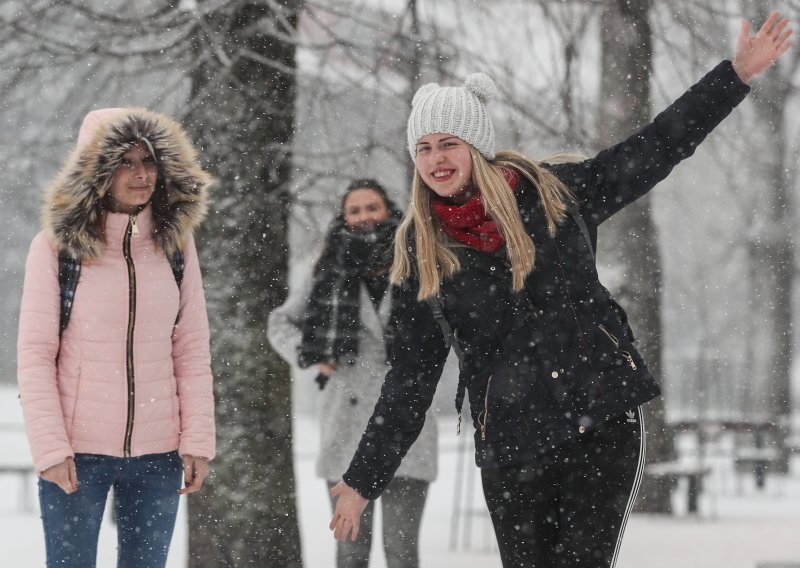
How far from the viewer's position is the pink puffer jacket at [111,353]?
3.12 meters

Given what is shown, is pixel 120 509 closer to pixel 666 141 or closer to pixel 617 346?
pixel 617 346

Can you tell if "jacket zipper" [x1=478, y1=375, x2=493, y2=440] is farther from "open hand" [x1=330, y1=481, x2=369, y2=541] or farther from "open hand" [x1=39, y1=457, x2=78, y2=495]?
"open hand" [x1=39, y1=457, x2=78, y2=495]

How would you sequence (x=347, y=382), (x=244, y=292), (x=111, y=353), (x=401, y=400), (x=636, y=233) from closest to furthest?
(x=401, y=400)
(x=111, y=353)
(x=347, y=382)
(x=244, y=292)
(x=636, y=233)

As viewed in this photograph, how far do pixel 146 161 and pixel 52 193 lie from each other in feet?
1.00

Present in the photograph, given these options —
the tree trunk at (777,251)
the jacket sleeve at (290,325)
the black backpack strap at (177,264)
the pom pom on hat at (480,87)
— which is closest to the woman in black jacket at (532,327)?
the pom pom on hat at (480,87)

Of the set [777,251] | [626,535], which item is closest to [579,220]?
[626,535]

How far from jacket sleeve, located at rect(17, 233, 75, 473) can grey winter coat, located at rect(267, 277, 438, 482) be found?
1682 millimetres

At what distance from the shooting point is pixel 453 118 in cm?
308

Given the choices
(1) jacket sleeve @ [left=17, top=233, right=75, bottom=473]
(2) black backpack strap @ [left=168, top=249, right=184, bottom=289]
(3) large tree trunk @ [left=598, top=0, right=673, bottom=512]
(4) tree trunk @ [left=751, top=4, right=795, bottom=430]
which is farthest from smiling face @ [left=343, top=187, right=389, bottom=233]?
(4) tree trunk @ [left=751, top=4, right=795, bottom=430]

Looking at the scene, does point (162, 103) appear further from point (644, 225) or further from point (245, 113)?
point (644, 225)

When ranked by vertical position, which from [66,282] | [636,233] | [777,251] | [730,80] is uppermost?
[777,251]

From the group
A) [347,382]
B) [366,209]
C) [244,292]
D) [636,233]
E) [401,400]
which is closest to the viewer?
[401,400]

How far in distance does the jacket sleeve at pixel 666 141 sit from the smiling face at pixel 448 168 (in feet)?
1.11

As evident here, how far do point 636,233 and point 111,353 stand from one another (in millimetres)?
7325
